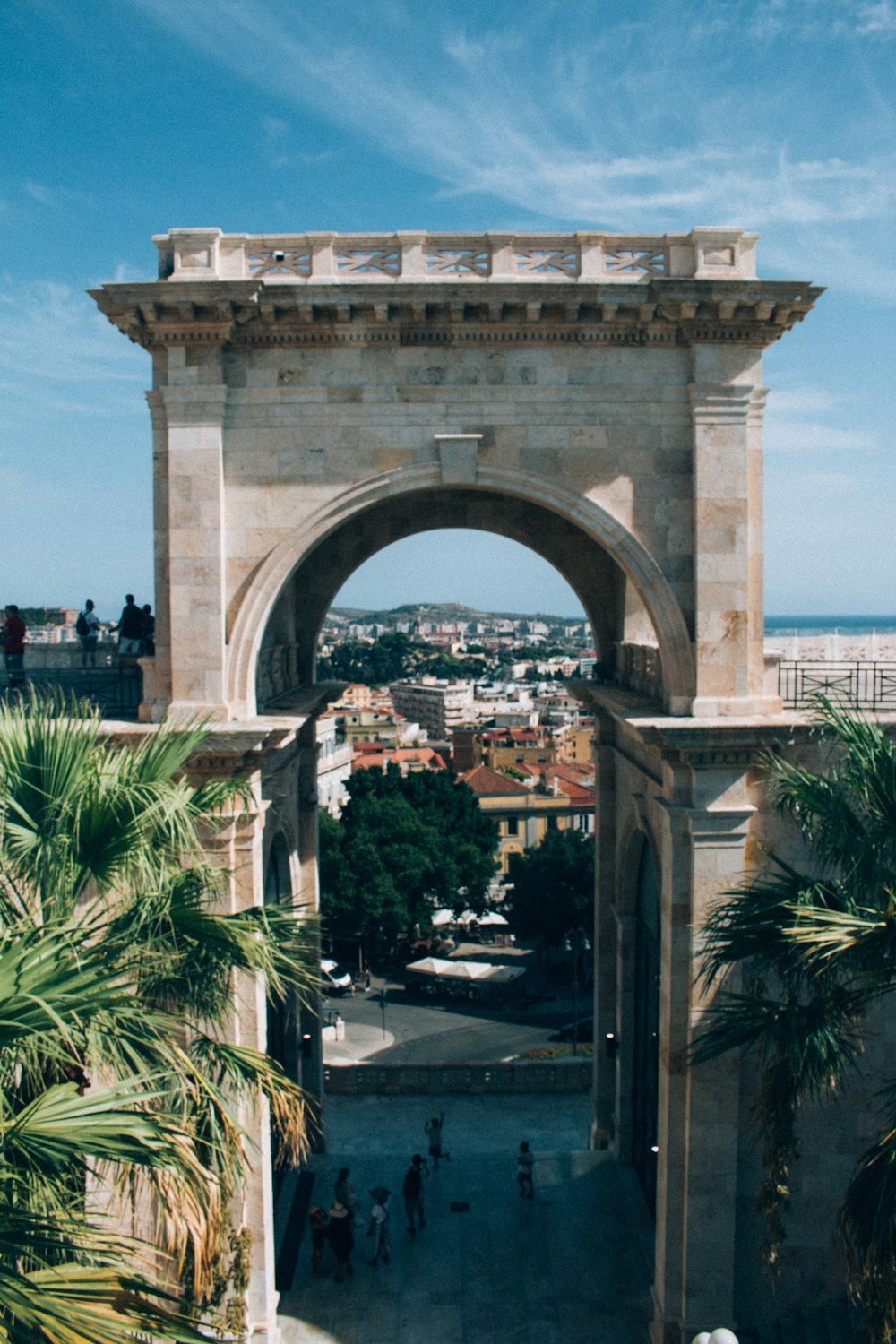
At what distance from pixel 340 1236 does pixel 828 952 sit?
11352mm

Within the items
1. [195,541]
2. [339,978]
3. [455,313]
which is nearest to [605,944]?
[195,541]

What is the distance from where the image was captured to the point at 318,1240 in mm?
18750

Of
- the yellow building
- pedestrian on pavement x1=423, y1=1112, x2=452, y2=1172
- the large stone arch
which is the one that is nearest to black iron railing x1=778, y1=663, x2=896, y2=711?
the large stone arch

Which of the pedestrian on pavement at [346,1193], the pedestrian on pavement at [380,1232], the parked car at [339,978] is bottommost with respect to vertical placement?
the parked car at [339,978]

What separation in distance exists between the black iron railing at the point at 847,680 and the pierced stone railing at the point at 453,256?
19.5 ft

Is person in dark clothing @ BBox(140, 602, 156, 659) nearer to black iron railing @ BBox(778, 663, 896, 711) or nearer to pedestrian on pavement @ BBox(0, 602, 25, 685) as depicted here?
pedestrian on pavement @ BBox(0, 602, 25, 685)

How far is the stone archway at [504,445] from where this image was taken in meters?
15.7

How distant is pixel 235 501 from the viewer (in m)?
16.1

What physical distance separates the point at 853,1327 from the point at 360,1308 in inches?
298

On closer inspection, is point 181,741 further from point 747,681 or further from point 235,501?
point 747,681

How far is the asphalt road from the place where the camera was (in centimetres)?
4128

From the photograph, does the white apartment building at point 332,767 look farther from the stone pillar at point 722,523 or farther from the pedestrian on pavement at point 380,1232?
the stone pillar at point 722,523

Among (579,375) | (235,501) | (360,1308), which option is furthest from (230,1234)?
(579,375)

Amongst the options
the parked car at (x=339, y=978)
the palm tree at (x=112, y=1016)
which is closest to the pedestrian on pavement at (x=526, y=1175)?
the palm tree at (x=112, y=1016)
